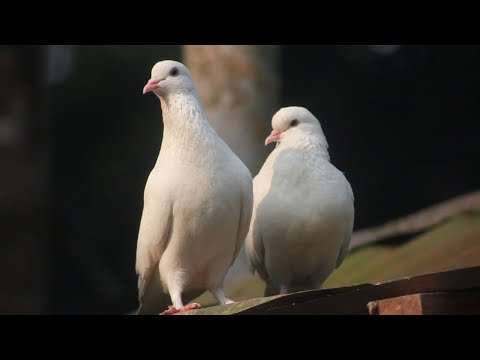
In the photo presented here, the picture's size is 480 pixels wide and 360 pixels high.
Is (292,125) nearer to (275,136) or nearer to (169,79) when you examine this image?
(275,136)

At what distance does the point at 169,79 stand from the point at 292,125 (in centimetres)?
89

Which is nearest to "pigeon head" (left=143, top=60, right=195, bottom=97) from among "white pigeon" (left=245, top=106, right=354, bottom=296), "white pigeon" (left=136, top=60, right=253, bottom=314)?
"white pigeon" (left=136, top=60, right=253, bottom=314)

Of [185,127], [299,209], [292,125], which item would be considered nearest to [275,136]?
[292,125]

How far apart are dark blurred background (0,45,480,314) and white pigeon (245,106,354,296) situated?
1.66 ft

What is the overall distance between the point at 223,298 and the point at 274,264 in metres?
0.50

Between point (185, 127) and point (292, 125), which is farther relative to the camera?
point (292, 125)

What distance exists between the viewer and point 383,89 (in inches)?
267

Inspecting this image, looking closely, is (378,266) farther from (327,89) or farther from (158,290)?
(327,89)

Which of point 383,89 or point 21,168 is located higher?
point 383,89

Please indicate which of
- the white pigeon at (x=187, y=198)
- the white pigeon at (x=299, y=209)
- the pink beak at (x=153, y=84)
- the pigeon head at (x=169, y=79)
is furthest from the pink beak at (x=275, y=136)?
the pink beak at (x=153, y=84)

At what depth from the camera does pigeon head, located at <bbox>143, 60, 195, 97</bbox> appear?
12.9 feet

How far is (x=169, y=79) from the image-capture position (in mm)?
3951

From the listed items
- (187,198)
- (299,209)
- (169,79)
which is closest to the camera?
(187,198)

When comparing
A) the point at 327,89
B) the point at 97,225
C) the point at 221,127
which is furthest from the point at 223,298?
the point at 97,225
